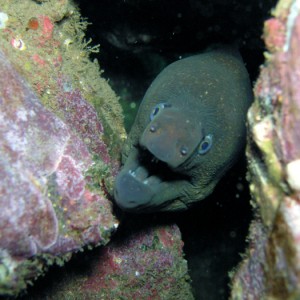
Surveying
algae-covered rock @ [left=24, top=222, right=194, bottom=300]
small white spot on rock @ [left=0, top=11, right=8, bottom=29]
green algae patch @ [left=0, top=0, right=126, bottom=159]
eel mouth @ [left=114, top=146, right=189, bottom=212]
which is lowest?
algae-covered rock @ [left=24, top=222, right=194, bottom=300]

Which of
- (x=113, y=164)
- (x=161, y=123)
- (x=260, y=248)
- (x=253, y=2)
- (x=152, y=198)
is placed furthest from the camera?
(x=253, y=2)

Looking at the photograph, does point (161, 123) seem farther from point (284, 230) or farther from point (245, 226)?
point (245, 226)

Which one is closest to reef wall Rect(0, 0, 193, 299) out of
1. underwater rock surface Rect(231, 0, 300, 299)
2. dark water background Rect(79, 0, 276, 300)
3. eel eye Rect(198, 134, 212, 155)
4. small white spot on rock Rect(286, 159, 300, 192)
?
dark water background Rect(79, 0, 276, 300)

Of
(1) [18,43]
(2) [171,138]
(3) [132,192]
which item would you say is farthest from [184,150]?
(1) [18,43]

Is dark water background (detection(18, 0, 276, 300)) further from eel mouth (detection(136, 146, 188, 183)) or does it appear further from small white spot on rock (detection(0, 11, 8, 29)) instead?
small white spot on rock (detection(0, 11, 8, 29))

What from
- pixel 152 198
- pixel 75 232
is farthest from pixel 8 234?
pixel 152 198

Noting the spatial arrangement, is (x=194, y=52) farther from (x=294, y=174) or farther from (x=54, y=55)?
(x=294, y=174)
